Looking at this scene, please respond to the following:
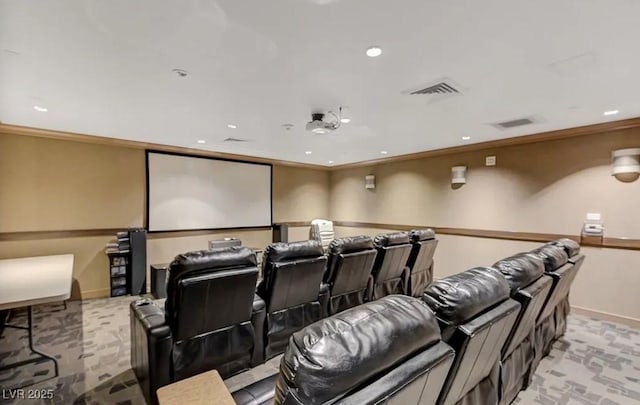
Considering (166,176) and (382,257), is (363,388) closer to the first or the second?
(382,257)

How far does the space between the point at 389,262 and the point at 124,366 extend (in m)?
2.88

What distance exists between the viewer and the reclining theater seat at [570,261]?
2.78 m

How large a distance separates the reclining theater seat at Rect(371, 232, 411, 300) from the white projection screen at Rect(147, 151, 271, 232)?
3712 millimetres

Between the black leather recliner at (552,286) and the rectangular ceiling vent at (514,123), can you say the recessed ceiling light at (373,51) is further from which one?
the rectangular ceiling vent at (514,123)

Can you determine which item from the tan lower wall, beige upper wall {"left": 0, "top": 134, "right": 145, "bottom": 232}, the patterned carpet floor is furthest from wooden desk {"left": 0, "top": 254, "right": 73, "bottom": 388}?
the tan lower wall

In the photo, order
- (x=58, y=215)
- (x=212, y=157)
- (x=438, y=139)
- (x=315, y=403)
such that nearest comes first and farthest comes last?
(x=315, y=403) → (x=58, y=215) → (x=438, y=139) → (x=212, y=157)

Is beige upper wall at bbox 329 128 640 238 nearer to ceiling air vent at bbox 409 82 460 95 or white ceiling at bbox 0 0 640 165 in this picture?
white ceiling at bbox 0 0 640 165

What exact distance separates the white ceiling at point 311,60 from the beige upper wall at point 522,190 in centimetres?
61

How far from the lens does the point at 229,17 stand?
5.65 ft

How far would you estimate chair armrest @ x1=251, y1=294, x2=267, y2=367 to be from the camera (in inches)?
98.6

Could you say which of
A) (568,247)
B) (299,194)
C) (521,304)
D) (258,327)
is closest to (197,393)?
(258,327)

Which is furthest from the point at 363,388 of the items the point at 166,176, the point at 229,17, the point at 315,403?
the point at 166,176

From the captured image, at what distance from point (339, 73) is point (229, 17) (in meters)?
0.99

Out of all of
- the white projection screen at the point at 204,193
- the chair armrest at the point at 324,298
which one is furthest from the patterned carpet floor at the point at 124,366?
the white projection screen at the point at 204,193
